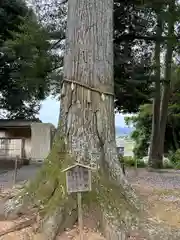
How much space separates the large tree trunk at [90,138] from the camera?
3.99 meters

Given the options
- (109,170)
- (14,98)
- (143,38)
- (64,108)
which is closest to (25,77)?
(14,98)

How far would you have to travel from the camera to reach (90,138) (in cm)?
441

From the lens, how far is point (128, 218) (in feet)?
13.1

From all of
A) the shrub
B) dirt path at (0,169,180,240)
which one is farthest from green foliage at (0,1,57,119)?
the shrub

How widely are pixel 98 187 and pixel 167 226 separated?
102 cm

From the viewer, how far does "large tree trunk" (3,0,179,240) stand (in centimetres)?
399

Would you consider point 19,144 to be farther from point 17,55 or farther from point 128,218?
point 128,218

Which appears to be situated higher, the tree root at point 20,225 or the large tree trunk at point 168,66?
the large tree trunk at point 168,66

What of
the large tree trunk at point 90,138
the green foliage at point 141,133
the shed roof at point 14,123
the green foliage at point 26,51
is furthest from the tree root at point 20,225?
the green foliage at point 141,133

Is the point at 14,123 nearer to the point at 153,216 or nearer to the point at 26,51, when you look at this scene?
the point at 26,51

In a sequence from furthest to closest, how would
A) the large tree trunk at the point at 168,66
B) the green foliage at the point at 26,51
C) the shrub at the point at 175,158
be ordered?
the shrub at the point at 175,158, the large tree trunk at the point at 168,66, the green foliage at the point at 26,51

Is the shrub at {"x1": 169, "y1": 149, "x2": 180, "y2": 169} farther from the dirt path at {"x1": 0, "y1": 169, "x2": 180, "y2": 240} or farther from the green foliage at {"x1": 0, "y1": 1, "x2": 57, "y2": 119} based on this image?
the dirt path at {"x1": 0, "y1": 169, "x2": 180, "y2": 240}

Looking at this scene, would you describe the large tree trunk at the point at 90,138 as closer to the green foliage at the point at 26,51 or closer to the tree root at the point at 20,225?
the tree root at the point at 20,225

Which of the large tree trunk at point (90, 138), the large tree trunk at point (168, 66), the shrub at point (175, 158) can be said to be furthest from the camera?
the shrub at point (175, 158)
